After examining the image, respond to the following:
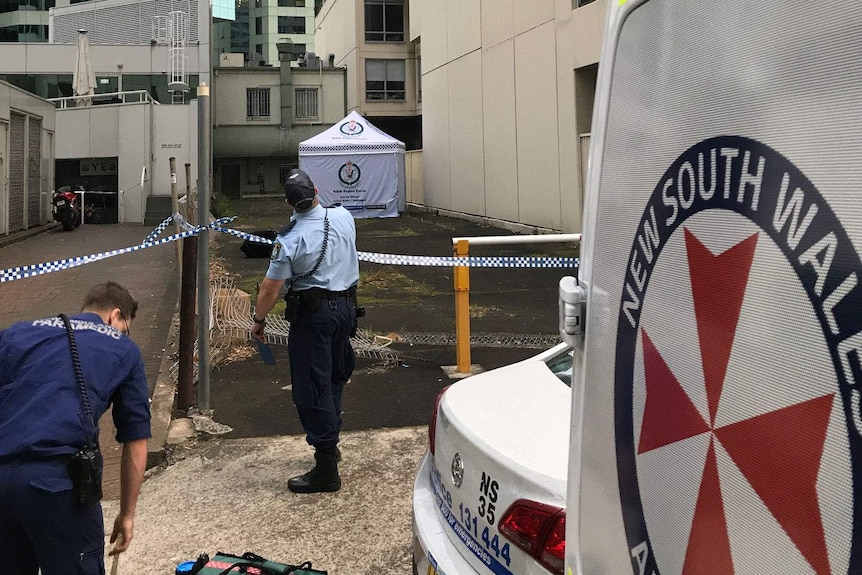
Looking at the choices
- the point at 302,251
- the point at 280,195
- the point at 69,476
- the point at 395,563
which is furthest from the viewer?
the point at 280,195

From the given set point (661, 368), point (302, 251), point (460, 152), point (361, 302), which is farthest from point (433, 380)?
point (460, 152)

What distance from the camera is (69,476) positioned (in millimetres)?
2436

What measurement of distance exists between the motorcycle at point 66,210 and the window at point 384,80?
71.2 feet

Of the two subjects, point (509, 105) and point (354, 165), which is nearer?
point (509, 105)

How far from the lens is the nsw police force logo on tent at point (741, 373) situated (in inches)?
39.7

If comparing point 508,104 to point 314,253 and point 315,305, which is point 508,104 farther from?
point 315,305

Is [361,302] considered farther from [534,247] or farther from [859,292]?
[859,292]

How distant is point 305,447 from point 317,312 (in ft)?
4.41

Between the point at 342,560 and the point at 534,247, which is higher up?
the point at 534,247

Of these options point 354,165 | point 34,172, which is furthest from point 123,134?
point 354,165

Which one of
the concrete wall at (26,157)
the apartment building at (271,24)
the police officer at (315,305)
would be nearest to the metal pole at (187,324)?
the police officer at (315,305)

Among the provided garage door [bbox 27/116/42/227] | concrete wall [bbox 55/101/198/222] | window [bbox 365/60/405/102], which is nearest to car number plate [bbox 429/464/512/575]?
garage door [bbox 27/116/42/227]

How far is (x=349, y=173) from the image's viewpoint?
27609 millimetres

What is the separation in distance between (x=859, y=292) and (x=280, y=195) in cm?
4665
